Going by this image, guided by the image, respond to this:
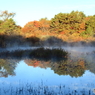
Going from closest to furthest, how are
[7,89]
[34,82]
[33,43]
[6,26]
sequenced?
1. [7,89]
2. [34,82]
3. [33,43]
4. [6,26]

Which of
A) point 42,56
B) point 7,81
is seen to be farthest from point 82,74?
point 42,56

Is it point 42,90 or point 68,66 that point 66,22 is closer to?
point 68,66

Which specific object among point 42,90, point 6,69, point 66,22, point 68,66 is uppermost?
point 66,22

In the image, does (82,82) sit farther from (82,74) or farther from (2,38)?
(2,38)

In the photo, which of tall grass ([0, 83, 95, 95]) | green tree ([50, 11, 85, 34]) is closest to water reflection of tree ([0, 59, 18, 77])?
tall grass ([0, 83, 95, 95])

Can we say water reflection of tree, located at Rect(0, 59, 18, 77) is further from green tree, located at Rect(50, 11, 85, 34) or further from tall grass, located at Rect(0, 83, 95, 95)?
→ green tree, located at Rect(50, 11, 85, 34)

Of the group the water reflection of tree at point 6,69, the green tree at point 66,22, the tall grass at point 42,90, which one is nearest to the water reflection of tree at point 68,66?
the water reflection of tree at point 6,69

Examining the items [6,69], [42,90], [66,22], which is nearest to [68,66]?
[6,69]

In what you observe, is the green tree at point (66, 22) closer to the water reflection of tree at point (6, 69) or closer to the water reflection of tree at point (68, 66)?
the water reflection of tree at point (68, 66)

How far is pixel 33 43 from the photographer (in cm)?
2516

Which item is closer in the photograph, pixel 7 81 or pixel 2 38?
pixel 7 81

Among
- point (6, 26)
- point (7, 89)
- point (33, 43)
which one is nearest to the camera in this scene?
point (7, 89)

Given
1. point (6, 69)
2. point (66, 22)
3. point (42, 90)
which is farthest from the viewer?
point (66, 22)

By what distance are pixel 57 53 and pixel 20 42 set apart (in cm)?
967
